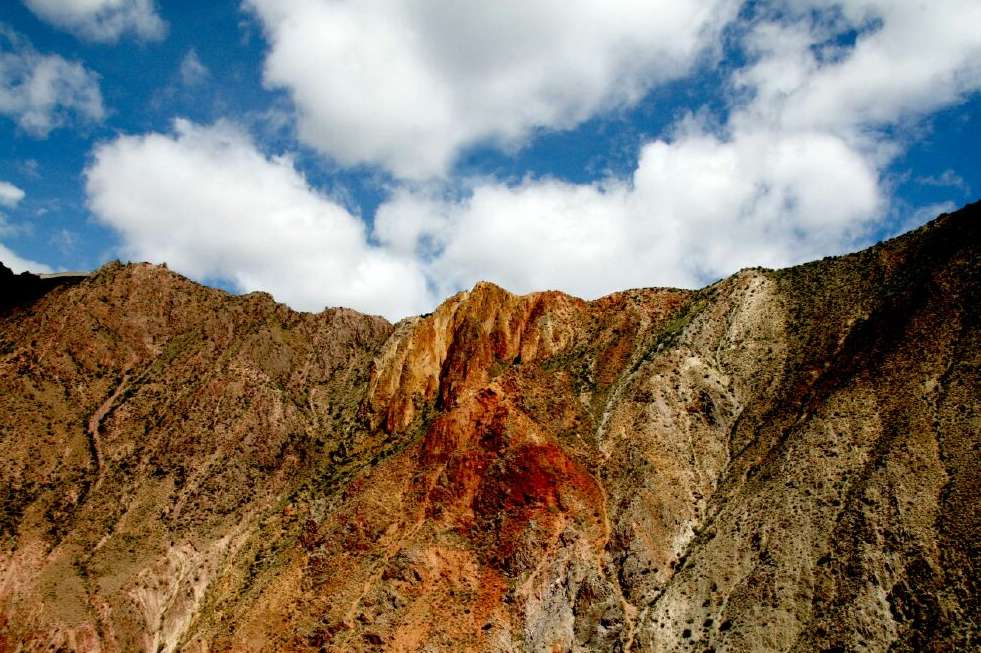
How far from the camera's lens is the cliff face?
35031 millimetres

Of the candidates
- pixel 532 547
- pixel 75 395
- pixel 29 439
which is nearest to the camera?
pixel 532 547

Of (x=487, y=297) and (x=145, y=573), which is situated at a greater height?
(x=487, y=297)

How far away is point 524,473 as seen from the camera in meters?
43.4

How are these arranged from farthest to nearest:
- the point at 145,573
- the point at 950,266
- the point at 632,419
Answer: the point at 145,573, the point at 632,419, the point at 950,266

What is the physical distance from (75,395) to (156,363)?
7.47 m

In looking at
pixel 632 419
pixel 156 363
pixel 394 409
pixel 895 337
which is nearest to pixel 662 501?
pixel 632 419

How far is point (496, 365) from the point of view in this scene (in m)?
61.0

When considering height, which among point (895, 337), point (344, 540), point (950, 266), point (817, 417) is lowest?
point (344, 540)

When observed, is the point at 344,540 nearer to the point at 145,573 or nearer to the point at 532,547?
the point at 532,547

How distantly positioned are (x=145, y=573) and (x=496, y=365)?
31441 mm

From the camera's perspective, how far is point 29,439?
5784 cm

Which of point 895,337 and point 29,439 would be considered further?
point 29,439

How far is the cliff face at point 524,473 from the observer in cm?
3503

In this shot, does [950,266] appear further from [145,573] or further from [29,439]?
[29,439]
